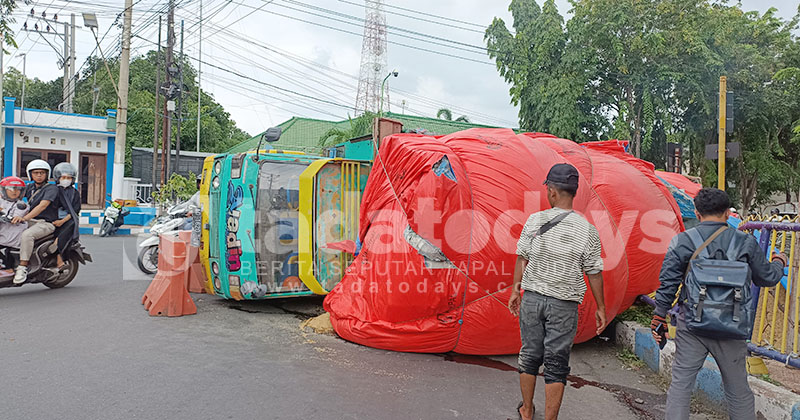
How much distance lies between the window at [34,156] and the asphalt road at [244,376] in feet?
66.1

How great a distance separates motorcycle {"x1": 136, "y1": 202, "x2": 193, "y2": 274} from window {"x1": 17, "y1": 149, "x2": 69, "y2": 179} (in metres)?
16.5

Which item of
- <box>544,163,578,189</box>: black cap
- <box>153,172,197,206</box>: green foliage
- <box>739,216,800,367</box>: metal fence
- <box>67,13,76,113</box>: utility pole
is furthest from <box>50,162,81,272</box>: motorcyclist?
<box>67,13,76,113</box>: utility pole

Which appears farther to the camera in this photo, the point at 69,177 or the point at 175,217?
the point at 175,217

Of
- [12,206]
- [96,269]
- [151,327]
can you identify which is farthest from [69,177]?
[151,327]

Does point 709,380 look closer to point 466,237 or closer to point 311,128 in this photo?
point 466,237

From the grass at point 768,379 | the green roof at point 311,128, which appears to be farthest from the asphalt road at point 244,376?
the green roof at point 311,128

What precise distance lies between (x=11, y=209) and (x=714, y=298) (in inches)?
316

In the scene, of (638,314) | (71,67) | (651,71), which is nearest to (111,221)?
(638,314)

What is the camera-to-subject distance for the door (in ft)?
78.3

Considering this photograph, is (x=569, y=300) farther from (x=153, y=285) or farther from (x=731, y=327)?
(x=153, y=285)

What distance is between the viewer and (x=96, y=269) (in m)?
9.33

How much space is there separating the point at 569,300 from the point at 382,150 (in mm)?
2719

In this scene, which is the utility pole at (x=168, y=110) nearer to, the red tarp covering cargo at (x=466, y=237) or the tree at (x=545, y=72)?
the tree at (x=545, y=72)

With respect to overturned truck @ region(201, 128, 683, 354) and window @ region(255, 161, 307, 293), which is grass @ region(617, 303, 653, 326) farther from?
window @ region(255, 161, 307, 293)
